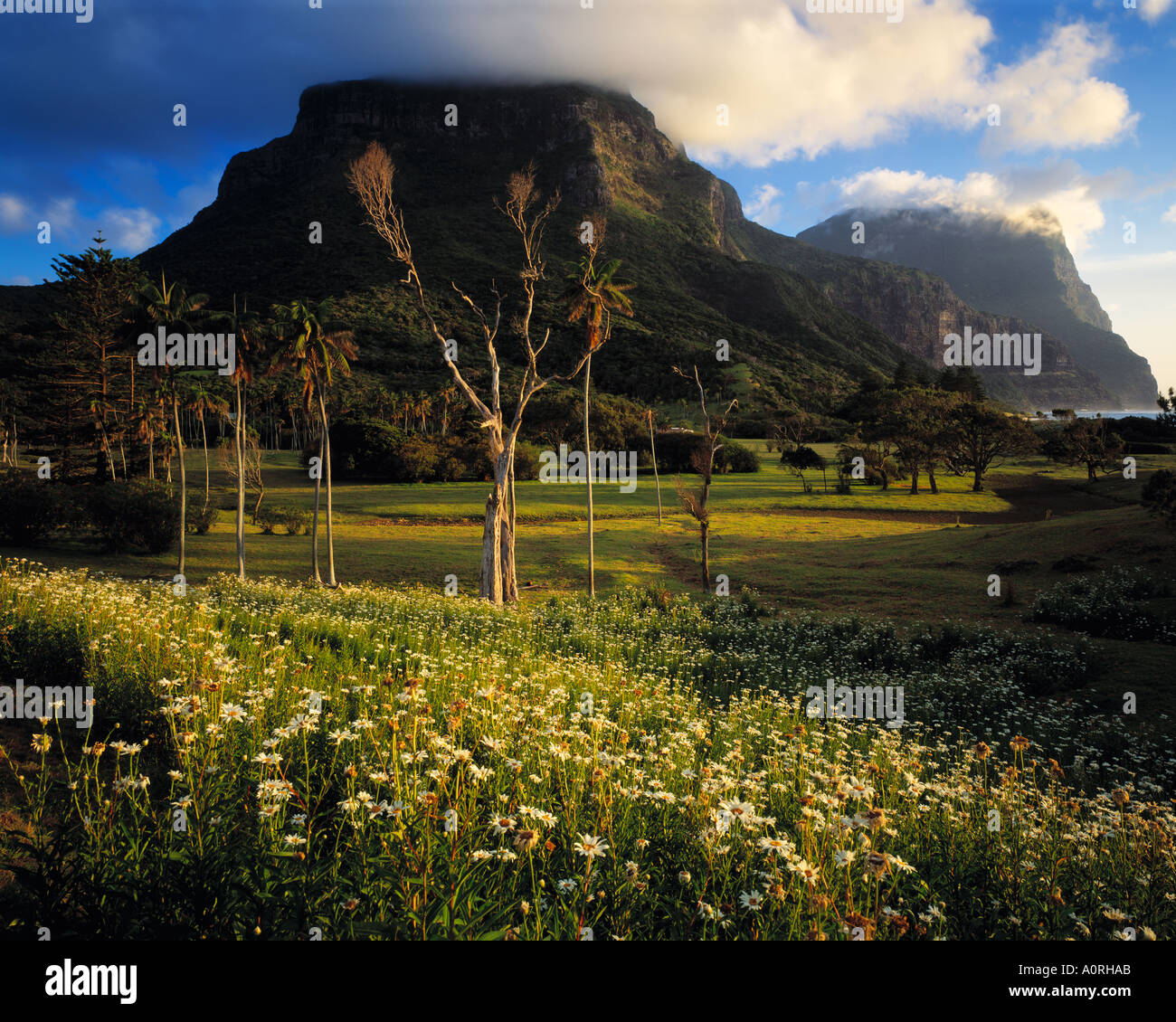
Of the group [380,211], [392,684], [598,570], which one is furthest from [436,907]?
[598,570]

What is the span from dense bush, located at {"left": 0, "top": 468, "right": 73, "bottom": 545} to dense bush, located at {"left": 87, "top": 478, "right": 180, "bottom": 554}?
121 cm

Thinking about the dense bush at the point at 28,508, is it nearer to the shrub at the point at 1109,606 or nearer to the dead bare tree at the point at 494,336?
the dead bare tree at the point at 494,336

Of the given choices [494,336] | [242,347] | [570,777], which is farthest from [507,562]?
[242,347]

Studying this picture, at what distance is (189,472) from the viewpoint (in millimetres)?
66688

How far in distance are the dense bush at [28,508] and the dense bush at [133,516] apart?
3.97 ft

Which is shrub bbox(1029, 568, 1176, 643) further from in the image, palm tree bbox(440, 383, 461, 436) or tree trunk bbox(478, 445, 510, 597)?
palm tree bbox(440, 383, 461, 436)

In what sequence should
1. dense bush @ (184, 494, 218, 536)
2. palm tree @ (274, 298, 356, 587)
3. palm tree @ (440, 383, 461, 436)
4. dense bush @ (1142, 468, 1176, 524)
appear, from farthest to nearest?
palm tree @ (440, 383, 461, 436) < dense bush @ (184, 494, 218, 536) < palm tree @ (274, 298, 356, 587) < dense bush @ (1142, 468, 1176, 524)

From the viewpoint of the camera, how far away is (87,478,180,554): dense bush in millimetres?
29406

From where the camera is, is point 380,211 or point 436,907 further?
point 380,211

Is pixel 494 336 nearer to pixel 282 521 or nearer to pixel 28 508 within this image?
pixel 28 508

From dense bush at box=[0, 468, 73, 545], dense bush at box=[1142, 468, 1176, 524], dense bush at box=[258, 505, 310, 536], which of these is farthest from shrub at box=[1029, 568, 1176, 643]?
dense bush at box=[0, 468, 73, 545]

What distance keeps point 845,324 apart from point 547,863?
8025 inches

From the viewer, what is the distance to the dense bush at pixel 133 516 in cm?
2941
